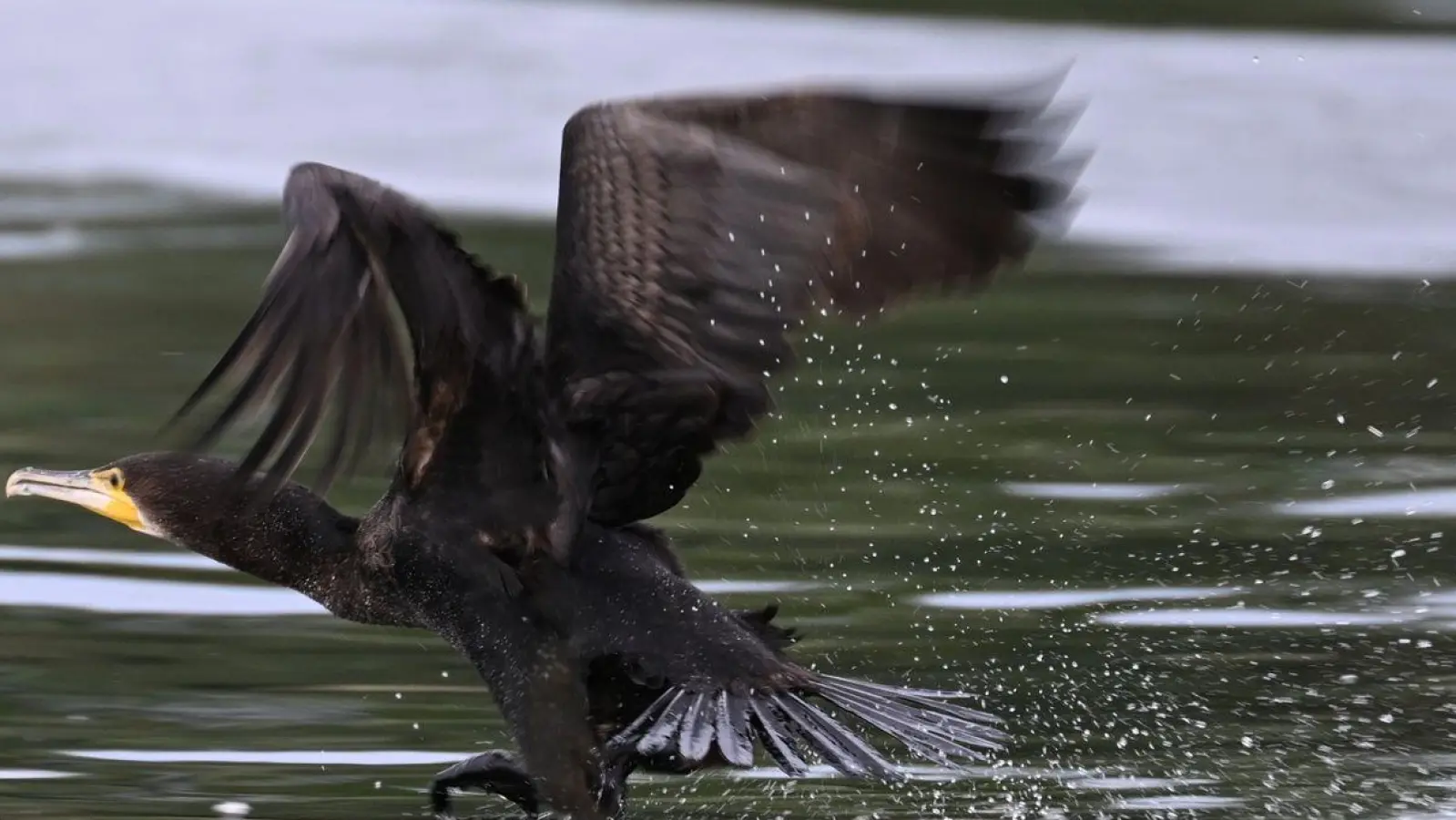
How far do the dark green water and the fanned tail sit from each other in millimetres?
246

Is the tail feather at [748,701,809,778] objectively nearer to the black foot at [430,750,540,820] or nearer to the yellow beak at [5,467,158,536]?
the black foot at [430,750,540,820]

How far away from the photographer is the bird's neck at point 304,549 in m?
5.94

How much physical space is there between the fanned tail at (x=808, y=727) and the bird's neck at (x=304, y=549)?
2.01ft

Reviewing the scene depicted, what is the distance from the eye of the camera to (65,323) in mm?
10734

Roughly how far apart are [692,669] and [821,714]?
1.05 ft

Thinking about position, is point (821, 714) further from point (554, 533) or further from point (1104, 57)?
point (1104, 57)

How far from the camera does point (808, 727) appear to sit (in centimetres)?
558

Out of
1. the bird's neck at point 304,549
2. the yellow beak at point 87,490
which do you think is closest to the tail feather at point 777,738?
the bird's neck at point 304,549

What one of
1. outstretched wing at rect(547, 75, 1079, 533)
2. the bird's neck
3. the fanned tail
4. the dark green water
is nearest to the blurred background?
the dark green water

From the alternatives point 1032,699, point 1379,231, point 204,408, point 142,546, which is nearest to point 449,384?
point 1032,699

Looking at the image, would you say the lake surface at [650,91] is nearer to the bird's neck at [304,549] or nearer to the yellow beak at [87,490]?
the yellow beak at [87,490]

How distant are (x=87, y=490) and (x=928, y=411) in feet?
11.4

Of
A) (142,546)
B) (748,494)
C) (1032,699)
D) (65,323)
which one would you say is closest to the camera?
(1032,699)

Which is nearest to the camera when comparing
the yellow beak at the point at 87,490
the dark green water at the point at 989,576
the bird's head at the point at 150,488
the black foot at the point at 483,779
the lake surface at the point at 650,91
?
the black foot at the point at 483,779
